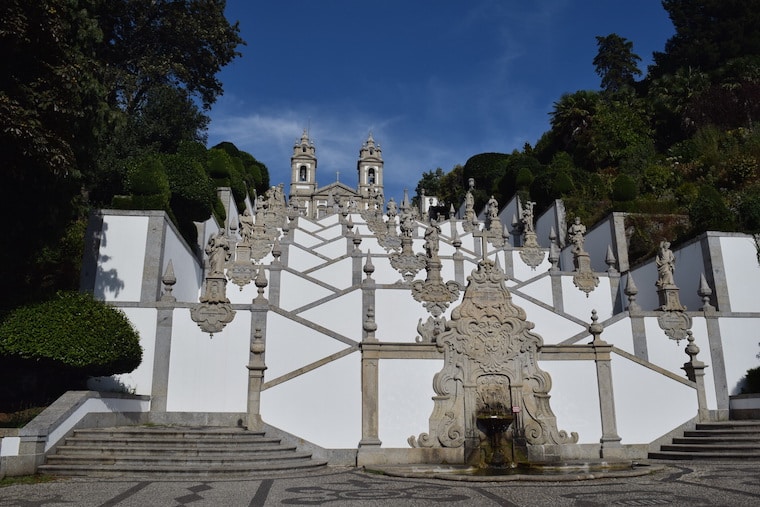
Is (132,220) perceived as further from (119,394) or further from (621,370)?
(621,370)

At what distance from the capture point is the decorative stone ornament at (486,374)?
38.0 feet

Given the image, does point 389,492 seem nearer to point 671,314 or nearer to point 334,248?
point 671,314

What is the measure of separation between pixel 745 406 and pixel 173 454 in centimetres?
1296

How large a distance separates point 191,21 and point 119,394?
20764mm

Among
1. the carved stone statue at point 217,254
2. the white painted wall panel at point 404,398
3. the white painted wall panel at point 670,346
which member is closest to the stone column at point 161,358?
the carved stone statue at point 217,254

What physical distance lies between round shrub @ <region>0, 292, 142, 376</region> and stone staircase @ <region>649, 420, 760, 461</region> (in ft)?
36.7

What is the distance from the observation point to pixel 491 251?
24828 millimetres

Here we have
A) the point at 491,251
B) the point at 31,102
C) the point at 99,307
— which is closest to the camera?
the point at 31,102

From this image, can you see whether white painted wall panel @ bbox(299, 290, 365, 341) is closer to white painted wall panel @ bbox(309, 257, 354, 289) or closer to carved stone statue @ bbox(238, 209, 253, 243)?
white painted wall panel @ bbox(309, 257, 354, 289)

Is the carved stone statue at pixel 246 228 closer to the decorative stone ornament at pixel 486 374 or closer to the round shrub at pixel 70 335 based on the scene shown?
the round shrub at pixel 70 335

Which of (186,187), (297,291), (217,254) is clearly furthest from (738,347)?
(186,187)

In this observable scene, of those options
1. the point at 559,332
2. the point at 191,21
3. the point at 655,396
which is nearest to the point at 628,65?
the point at 191,21

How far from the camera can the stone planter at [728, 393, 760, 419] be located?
46.4 feet

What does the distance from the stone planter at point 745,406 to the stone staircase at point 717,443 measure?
5.24ft
